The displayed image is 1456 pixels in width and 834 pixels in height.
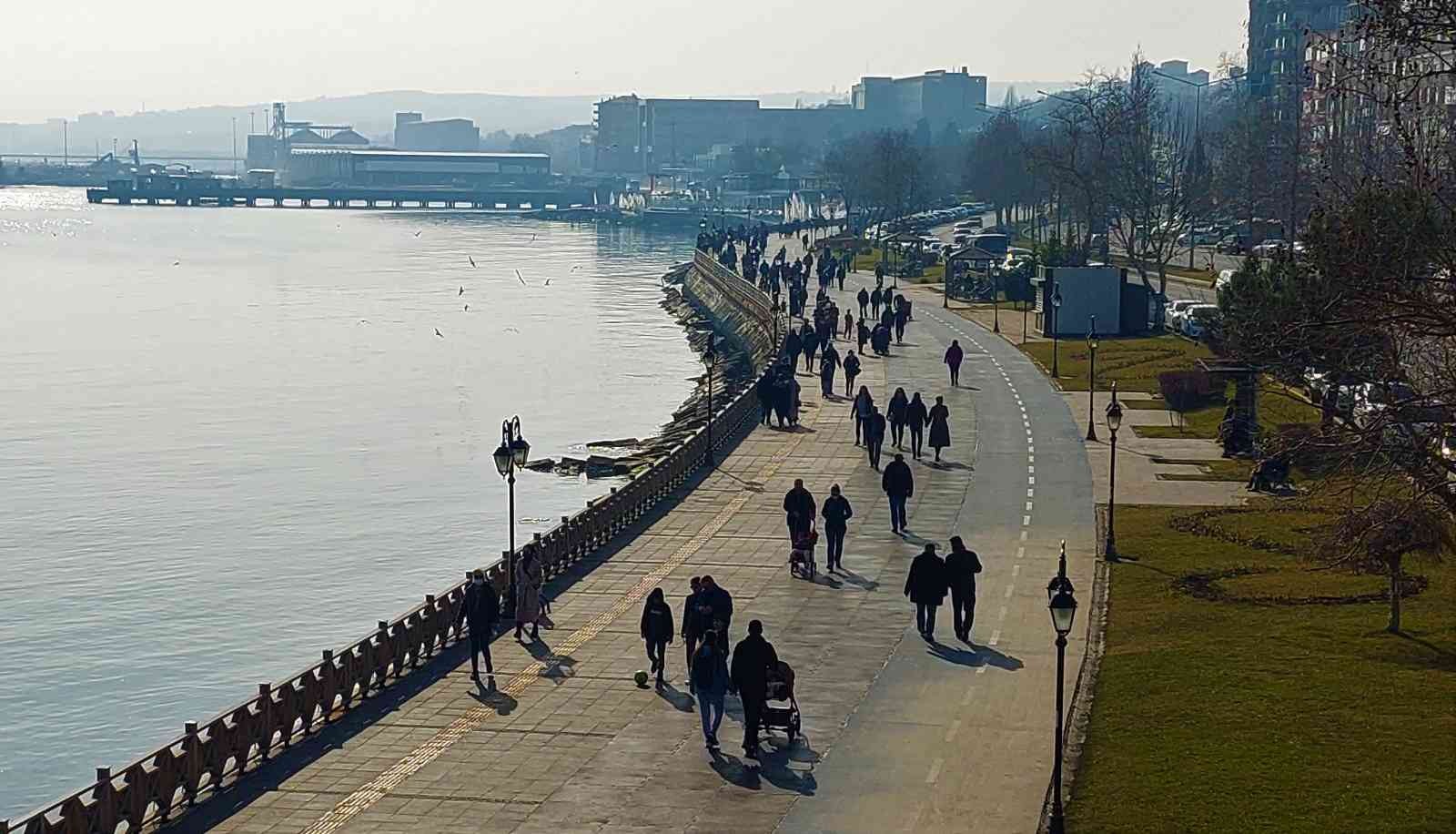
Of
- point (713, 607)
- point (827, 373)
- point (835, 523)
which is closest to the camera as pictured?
point (713, 607)

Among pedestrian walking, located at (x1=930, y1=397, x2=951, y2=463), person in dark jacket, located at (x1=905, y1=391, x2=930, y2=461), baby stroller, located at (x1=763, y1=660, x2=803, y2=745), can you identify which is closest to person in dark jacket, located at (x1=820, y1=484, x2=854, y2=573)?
baby stroller, located at (x1=763, y1=660, x2=803, y2=745)

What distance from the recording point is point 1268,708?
74.5 feet

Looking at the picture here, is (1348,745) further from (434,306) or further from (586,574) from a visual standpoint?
(434,306)

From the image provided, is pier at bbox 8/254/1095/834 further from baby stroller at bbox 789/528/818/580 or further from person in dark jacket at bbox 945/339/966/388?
person in dark jacket at bbox 945/339/966/388

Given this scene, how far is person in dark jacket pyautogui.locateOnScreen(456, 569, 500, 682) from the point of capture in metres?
25.3

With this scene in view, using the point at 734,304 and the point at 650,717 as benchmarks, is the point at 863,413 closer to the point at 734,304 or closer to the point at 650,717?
the point at 650,717

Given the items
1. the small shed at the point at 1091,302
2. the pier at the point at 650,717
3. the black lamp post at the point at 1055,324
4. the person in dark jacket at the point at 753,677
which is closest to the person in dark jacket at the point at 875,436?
the pier at the point at 650,717

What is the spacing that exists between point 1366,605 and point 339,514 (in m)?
30.7

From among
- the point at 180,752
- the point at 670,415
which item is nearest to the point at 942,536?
the point at 180,752

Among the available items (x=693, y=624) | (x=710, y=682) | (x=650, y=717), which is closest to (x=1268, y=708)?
(x=710, y=682)

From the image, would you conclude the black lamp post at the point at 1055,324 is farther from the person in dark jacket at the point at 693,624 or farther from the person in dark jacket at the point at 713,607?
the person in dark jacket at the point at 713,607

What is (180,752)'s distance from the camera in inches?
821

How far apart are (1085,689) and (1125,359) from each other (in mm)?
39470

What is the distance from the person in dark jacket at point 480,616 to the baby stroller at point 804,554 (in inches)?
275
